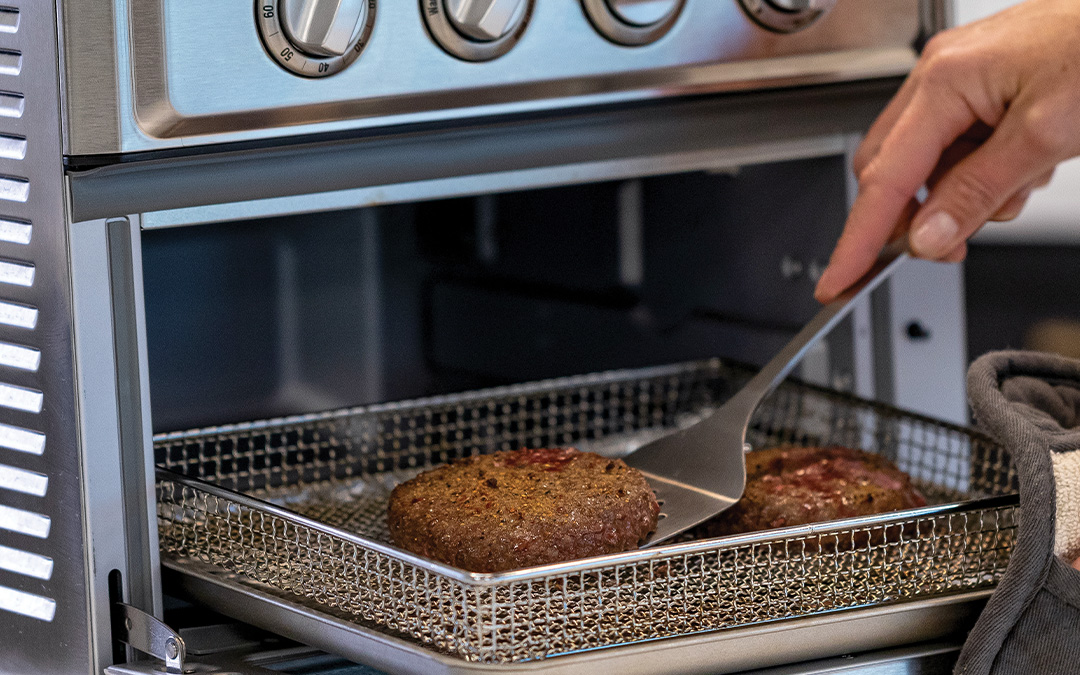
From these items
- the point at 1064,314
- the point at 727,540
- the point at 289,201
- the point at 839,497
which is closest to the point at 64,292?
the point at 289,201

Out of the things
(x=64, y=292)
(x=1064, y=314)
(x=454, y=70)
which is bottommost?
(x=1064, y=314)

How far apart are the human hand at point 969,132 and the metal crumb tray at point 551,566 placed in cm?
13

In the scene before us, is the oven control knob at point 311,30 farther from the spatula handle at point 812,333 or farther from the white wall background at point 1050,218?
the white wall background at point 1050,218

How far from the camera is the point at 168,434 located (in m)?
0.79

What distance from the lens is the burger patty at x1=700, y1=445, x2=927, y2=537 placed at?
715mm

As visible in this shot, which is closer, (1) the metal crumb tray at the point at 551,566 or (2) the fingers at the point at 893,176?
(1) the metal crumb tray at the point at 551,566

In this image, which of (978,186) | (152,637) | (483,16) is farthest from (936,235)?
(152,637)

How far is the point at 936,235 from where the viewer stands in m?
0.78

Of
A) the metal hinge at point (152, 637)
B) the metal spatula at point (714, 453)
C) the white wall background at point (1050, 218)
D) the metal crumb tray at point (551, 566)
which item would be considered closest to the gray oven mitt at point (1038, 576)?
the metal crumb tray at point (551, 566)

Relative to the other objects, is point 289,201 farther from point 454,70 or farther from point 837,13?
point 837,13

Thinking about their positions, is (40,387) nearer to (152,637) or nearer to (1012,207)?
(152,637)

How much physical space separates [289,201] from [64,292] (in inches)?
5.5

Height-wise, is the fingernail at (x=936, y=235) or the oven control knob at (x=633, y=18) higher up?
the oven control knob at (x=633, y=18)

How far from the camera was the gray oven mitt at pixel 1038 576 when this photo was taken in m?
0.57
